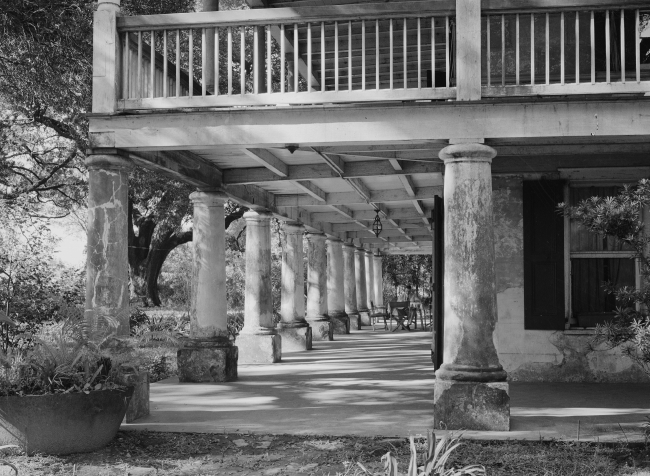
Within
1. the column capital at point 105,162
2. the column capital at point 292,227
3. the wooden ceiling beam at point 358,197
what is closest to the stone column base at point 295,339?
the column capital at point 292,227

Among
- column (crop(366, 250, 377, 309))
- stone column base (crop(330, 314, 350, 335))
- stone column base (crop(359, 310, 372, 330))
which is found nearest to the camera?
stone column base (crop(330, 314, 350, 335))

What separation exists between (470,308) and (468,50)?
270cm

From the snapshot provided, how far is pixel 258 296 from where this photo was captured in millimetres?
14336

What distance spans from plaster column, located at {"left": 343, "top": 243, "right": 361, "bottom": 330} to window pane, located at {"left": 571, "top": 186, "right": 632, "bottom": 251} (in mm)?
14910

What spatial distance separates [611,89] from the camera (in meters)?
7.54

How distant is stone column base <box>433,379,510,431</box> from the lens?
7.43 m

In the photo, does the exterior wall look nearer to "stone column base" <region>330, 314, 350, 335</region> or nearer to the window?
the window

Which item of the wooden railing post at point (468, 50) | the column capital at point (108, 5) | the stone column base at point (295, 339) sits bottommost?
the stone column base at point (295, 339)

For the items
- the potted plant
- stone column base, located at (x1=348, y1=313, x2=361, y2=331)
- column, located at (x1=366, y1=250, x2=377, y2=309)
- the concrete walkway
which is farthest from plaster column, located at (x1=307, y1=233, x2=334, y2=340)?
the potted plant

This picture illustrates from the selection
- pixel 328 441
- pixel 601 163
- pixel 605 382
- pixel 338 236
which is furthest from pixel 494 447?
pixel 338 236

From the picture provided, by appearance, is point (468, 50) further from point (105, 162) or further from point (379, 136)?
point (105, 162)

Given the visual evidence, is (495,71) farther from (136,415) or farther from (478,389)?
(136,415)

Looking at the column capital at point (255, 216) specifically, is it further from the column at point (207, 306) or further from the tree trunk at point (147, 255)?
the tree trunk at point (147, 255)

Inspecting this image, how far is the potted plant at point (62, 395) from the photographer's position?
6.47 metres
